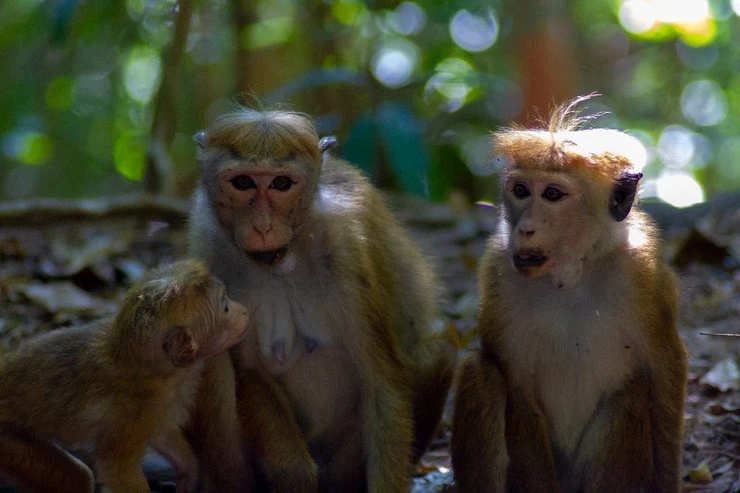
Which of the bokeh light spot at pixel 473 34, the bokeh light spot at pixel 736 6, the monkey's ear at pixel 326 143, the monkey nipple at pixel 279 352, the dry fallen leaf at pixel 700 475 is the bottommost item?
the dry fallen leaf at pixel 700 475

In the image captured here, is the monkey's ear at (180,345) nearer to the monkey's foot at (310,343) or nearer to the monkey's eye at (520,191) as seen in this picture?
the monkey's foot at (310,343)

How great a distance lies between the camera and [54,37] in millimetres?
7902

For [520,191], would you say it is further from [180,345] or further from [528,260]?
[180,345]

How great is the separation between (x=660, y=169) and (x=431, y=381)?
1116 centimetres

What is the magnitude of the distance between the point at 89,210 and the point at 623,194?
5.87m

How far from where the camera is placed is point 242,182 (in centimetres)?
494

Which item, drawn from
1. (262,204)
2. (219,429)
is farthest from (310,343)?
(262,204)

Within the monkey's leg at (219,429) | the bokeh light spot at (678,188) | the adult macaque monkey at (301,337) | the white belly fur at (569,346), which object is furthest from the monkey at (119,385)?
the bokeh light spot at (678,188)

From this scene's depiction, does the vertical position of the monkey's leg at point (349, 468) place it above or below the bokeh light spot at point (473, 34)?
below

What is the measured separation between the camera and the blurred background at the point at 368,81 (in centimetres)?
982

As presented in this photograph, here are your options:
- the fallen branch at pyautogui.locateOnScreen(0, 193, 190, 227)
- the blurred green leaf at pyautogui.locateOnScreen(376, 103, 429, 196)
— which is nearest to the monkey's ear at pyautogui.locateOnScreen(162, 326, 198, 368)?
the blurred green leaf at pyautogui.locateOnScreen(376, 103, 429, 196)

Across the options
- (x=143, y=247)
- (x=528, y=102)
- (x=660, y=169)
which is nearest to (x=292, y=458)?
(x=143, y=247)

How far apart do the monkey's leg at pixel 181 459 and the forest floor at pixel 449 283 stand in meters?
0.44

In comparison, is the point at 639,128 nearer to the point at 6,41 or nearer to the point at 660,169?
the point at 660,169
